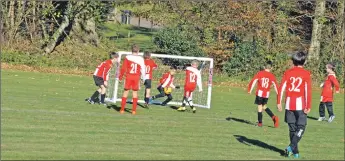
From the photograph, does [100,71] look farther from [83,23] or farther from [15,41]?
[83,23]

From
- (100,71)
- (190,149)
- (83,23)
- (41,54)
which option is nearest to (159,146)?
(190,149)

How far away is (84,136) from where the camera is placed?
1359cm

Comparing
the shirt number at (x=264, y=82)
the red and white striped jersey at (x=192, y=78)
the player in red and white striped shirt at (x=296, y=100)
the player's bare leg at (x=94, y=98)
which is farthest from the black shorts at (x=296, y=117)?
the player's bare leg at (x=94, y=98)

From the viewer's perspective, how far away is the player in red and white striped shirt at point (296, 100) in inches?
500

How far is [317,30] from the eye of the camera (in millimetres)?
39125

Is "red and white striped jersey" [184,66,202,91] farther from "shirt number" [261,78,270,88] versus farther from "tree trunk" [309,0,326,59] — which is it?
"tree trunk" [309,0,326,59]

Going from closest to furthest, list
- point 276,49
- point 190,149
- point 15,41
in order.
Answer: point 190,149 < point 15,41 < point 276,49

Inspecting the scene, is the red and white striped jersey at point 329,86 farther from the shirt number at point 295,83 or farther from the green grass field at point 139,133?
the shirt number at point 295,83

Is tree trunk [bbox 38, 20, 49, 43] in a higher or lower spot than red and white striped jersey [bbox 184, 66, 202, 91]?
higher

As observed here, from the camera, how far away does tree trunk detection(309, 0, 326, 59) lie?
127 ft

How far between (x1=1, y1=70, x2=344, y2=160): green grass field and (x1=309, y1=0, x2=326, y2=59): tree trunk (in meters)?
16.3

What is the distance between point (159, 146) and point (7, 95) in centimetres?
883

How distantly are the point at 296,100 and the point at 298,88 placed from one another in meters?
0.22

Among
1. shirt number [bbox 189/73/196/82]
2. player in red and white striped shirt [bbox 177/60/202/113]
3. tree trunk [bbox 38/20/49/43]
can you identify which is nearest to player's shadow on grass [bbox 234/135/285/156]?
player in red and white striped shirt [bbox 177/60/202/113]
